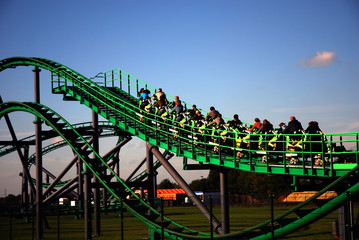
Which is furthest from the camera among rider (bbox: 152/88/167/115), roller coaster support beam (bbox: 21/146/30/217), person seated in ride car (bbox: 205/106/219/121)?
roller coaster support beam (bbox: 21/146/30/217)

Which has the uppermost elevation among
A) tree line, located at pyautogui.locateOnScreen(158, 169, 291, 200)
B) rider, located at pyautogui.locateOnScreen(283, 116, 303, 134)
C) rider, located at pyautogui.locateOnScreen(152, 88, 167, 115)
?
rider, located at pyautogui.locateOnScreen(152, 88, 167, 115)

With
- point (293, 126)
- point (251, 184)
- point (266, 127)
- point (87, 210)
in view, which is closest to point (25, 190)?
point (87, 210)

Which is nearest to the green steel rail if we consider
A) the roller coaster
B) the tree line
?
the roller coaster

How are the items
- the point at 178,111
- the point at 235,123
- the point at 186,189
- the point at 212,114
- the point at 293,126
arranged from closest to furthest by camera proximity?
1. the point at 293,126
2. the point at 235,123
3. the point at 186,189
4. the point at 212,114
5. the point at 178,111

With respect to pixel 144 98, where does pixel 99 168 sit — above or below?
below

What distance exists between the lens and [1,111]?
27.5m

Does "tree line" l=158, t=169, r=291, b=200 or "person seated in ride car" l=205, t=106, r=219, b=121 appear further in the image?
"tree line" l=158, t=169, r=291, b=200

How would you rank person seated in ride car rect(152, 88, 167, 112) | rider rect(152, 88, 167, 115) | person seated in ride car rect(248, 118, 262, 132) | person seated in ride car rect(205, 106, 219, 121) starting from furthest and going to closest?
1. person seated in ride car rect(152, 88, 167, 112)
2. rider rect(152, 88, 167, 115)
3. person seated in ride car rect(205, 106, 219, 121)
4. person seated in ride car rect(248, 118, 262, 132)

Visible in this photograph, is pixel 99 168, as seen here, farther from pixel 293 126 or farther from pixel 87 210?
pixel 293 126

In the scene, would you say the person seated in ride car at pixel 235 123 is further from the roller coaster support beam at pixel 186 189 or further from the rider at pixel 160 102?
the rider at pixel 160 102

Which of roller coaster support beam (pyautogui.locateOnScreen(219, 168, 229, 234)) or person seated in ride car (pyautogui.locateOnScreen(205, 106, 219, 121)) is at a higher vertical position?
person seated in ride car (pyautogui.locateOnScreen(205, 106, 219, 121))

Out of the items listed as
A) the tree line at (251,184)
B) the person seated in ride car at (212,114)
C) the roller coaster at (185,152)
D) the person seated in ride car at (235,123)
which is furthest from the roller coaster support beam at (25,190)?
the tree line at (251,184)

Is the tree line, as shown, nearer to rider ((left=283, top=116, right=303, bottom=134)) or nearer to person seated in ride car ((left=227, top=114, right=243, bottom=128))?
person seated in ride car ((left=227, top=114, right=243, bottom=128))

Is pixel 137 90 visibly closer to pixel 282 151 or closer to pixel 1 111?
pixel 1 111
